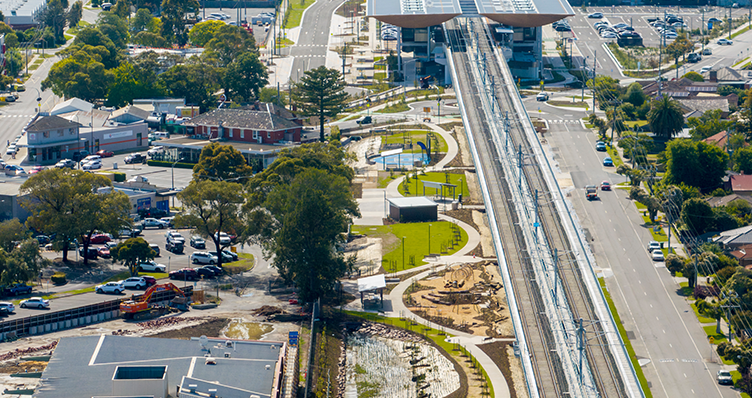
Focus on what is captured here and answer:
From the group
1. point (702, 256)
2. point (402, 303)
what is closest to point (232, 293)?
point (402, 303)

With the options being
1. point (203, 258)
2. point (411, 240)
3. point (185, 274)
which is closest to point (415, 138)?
point (411, 240)

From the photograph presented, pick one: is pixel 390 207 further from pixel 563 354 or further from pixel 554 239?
pixel 563 354

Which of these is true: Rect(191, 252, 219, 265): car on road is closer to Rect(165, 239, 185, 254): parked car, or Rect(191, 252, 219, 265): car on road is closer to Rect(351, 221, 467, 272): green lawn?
Rect(165, 239, 185, 254): parked car

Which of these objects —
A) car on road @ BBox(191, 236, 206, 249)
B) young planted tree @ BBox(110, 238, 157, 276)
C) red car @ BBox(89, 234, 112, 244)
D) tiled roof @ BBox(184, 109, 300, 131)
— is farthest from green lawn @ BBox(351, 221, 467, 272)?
tiled roof @ BBox(184, 109, 300, 131)

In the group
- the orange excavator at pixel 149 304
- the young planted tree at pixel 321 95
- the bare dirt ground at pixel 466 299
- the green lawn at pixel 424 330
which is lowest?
the green lawn at pixel 424 330

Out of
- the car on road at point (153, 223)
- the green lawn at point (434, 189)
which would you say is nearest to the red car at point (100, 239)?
the car on road at point (153, 223)

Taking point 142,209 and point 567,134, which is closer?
point 142,209

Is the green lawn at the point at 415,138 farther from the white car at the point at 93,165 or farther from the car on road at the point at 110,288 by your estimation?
the car on road at the point at 110,288
